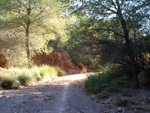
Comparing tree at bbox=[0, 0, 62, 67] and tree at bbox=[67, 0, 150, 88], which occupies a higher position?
tree at bbox=[0, 0, 62, 67]

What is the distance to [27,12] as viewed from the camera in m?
13.8

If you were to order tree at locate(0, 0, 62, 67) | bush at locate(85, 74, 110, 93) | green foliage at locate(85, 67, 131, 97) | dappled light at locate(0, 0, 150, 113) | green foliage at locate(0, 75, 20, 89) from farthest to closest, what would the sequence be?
1. tree at locate(0, 0, 62, 67)
2. green foliage at locate(0, 75, 20, 89)
3. bush at locate(85, 74, 110, 93)
4. green foliage at locate(85, 67, 131, 97)
5. dappled light at locate(0, 0, 150, 113)

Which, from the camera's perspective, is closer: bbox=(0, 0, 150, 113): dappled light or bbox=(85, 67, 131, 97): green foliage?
bbox=(0, 0, 150, 113): dappled light

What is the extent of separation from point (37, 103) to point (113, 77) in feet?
17.1

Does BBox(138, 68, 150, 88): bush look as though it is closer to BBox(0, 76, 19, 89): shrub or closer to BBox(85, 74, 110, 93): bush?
BBox(85, 74, 110, 93): bush

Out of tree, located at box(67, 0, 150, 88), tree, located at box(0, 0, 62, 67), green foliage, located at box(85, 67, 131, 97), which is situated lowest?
green foliage, located at box(85, 67, 131, 97)

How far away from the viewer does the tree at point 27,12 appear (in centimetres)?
1280

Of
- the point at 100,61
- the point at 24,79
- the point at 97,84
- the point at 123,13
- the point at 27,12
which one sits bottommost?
the point at 97,84

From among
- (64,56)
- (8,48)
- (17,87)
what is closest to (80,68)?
(64,56)

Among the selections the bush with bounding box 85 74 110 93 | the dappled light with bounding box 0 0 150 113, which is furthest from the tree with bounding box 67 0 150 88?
the bush with bounding box 85 74 110 93

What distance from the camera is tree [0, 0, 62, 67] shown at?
12.8 meters

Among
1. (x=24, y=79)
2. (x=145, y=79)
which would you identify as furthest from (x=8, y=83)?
(x=145, y=79)

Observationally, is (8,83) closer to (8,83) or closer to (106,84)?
(8,83)

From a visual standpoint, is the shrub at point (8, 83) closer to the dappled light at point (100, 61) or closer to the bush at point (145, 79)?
the dappled light at point (100, 61)
